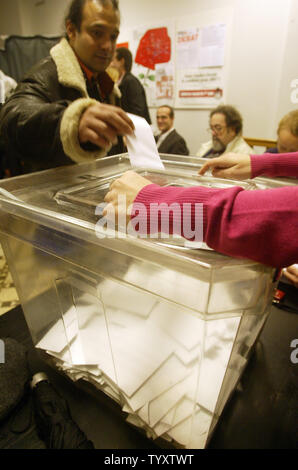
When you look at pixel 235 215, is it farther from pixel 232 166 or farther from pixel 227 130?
pixel 227 130

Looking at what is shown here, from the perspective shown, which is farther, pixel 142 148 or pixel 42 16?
pixel 42 16

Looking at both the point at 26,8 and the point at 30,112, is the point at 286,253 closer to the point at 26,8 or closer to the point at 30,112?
the point at 30,112

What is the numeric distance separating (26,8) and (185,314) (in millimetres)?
4689

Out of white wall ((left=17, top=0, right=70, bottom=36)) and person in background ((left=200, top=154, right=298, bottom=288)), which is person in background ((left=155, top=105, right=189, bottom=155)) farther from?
white wall ((left=17, top=0, right=70, bottom=36))

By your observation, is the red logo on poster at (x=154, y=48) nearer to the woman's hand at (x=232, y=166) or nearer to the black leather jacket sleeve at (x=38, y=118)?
the black leather jacket sleeve at (x=38, y=118)

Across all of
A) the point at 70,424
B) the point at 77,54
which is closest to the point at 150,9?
the point at 77,54

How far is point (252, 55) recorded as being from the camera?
2273mm

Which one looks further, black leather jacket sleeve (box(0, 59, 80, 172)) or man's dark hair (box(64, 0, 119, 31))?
man's dark hair (box(64, 0, 119, 31))

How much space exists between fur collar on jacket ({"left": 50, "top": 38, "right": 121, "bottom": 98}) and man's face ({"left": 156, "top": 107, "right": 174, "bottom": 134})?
1.62 m

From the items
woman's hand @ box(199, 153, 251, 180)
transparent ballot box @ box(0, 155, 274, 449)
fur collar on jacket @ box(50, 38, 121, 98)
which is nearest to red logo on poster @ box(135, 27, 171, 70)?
fur collar on jacket @ box(50, 38, 121, 98)

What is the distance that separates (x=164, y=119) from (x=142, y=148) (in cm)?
217

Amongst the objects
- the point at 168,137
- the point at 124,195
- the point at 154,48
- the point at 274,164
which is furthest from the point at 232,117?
the point at 124,195

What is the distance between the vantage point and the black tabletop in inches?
17.9
